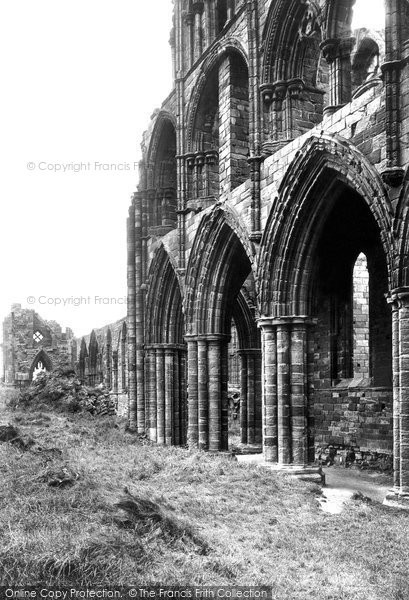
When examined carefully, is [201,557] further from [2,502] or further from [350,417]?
[350,417]

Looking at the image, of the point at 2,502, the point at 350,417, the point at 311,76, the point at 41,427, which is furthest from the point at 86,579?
the point at 41,427

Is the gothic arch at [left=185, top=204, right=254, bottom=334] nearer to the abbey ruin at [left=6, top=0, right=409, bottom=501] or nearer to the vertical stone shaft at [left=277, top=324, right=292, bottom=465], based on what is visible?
the abbey ruin at [left=6, top=0, right=409, bottom=501]

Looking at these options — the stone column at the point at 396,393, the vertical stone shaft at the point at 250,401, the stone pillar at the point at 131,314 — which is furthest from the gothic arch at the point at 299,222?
the stone pillar at the point at 131,314

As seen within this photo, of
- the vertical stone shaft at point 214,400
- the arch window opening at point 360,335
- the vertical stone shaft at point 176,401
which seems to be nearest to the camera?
the vertical stone shaft at point 214,400

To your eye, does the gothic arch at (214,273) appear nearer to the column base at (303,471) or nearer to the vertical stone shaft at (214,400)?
the vertical stone shaft at (214,400)

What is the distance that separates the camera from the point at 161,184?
19.2 meters

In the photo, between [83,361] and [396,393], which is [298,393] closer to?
[396,393]

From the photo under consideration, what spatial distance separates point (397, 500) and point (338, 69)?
260 inches

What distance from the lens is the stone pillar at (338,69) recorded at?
10.4 metres

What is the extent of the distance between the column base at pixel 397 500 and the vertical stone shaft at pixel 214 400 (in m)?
6.35

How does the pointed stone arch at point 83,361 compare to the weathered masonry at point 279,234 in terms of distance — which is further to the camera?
the pointed stone arch at point 83,361

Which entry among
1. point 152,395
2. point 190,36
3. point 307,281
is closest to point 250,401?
point 152,395

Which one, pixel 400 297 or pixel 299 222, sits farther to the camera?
pixel 299 222

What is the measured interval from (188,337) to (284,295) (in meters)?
4.10
